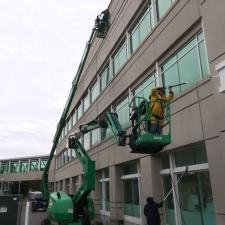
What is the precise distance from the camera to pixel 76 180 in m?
29.1

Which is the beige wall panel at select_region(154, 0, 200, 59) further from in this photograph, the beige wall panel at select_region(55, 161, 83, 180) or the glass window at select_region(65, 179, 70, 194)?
the glass window at select_region(65, 179, 70, 194)

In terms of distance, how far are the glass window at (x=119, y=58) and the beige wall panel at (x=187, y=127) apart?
24.5 ft

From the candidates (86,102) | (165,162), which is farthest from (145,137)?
(86,102)

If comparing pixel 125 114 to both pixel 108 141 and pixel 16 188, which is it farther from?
pixel 16 188

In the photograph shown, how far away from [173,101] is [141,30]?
5733mm

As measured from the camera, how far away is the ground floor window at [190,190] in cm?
963

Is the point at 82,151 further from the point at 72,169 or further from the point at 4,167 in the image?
the point at 4,167

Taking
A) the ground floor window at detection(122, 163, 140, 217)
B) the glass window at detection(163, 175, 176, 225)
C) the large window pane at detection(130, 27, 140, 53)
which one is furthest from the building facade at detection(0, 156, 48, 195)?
the glass window at detection(163, 175, 176, 225)

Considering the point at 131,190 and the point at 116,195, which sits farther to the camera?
the point at 116,195

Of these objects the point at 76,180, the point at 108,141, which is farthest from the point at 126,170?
the point at 76,180

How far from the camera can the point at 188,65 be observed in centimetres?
1084

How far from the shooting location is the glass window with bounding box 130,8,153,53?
1450cm

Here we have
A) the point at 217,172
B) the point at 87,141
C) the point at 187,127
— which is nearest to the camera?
the point at 217,172

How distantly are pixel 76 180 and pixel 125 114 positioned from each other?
14496mm
